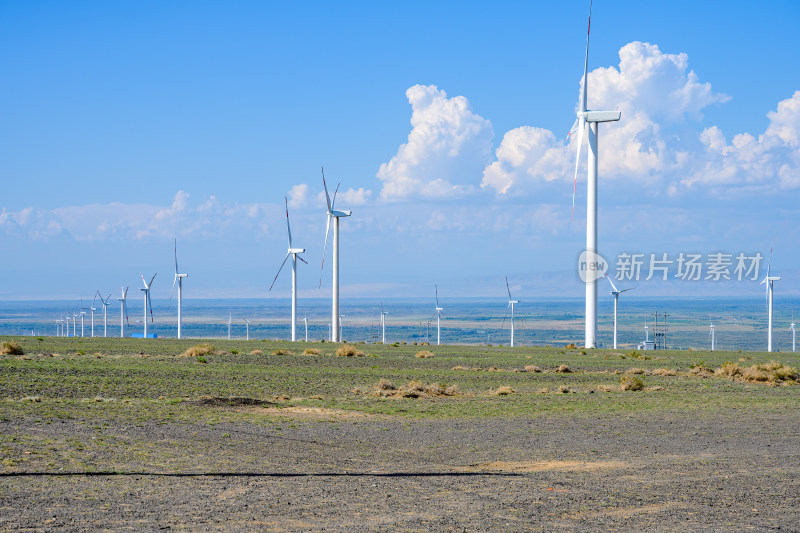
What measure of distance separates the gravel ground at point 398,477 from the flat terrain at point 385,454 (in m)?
0.06

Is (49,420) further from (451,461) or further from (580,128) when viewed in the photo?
(580,128)

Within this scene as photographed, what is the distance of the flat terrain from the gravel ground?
6cm

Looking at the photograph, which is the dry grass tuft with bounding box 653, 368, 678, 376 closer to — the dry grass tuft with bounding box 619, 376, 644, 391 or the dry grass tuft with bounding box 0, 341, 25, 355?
the dry grass tuft with bounding box 619, 376, 644, 391

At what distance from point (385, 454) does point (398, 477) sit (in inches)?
130

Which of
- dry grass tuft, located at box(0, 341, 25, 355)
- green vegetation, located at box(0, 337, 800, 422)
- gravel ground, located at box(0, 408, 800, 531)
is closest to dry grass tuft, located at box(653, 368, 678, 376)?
green vegetation, located at box(0, 337, 800, 422)

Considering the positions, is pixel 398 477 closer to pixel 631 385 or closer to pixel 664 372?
pixel 631 385

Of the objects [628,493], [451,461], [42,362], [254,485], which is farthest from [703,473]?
[42,362]

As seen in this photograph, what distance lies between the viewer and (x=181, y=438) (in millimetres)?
20375

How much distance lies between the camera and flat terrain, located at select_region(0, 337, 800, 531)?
1284 cm

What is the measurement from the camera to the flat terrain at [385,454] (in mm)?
12844

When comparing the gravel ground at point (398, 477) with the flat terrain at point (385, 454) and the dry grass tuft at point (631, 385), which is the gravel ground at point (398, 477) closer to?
the flat terrain at point (385, 454)

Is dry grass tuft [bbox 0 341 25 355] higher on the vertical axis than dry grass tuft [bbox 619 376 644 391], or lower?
higher

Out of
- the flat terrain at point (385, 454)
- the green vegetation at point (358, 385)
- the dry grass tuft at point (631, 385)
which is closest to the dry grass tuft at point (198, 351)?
the green vegetation at point (358, 385)

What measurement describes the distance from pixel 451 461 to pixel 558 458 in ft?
7.47
